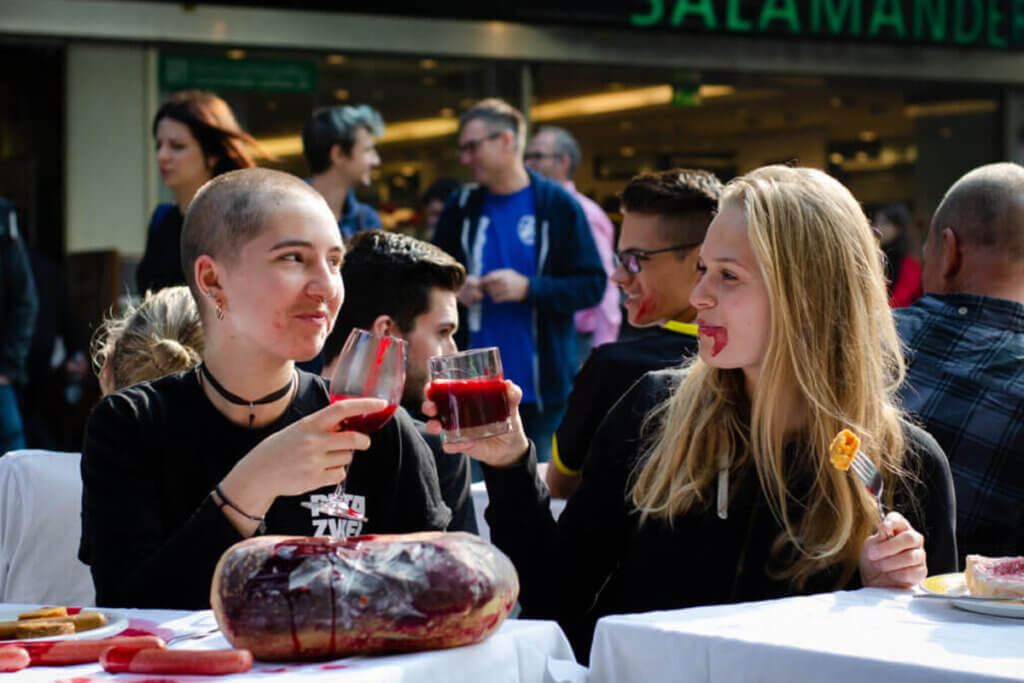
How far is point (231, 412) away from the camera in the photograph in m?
2.59

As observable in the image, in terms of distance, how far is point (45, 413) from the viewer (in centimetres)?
932

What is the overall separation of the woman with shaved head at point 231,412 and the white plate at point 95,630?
0.17m

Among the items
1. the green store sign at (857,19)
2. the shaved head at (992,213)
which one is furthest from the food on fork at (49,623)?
the green store sign at (857,19)

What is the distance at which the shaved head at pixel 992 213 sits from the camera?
3.98 m

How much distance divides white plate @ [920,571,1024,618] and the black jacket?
18.5ft

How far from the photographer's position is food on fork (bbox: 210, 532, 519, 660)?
1.74 m

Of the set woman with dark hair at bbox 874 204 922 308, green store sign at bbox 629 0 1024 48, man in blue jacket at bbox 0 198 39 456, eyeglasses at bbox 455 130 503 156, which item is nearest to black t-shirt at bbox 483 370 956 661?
eyeglasses at bbox 455 130 503 156

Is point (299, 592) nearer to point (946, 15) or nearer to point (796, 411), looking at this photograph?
point (796, 411)

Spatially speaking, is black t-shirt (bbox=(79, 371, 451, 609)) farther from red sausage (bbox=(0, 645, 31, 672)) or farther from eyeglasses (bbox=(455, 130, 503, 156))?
eyeglasses (bbox=(455, 130, 503, 156))

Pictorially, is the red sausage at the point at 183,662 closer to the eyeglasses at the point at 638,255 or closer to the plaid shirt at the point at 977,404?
the plaid shirt at the point at 977,404

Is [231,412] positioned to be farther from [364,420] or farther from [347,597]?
[347,597]

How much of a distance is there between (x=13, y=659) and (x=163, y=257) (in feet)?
12.4

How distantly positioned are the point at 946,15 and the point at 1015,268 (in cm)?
836

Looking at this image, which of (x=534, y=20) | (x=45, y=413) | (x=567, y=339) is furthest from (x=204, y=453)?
(x=534, y=20)
